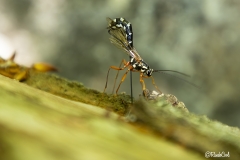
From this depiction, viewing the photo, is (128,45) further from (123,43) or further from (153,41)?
(153,41)

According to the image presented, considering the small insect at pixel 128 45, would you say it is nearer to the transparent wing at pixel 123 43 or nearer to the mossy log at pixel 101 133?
the transparent wing at pixel 123 43

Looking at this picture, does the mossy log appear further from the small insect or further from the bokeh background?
the bokeh background

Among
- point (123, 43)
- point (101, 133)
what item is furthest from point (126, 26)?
point (101, 133)

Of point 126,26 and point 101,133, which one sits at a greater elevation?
point 126,26

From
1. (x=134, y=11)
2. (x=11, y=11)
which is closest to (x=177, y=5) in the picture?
(x=134, y=11)

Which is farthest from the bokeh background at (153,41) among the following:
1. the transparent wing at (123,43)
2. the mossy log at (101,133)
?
the mossy log at (101,133)

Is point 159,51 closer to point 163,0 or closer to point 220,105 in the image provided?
point 163,0
